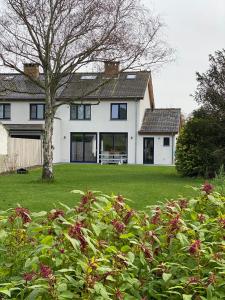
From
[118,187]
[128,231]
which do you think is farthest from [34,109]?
[128,231]

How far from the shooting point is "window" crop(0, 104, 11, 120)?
149ft

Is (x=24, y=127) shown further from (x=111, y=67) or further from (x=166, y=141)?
(x=111, y=67)

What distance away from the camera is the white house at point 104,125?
44.1 m

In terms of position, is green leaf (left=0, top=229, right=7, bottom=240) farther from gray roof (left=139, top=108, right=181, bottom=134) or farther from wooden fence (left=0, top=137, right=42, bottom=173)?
gray roof (left=139, top=108, right=181, bottom=134)

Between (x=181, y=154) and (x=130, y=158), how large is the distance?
60.9 ft

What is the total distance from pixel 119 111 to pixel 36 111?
7.06 metres

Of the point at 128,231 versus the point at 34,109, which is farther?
the point at 34,109

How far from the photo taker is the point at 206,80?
2498 centimetres

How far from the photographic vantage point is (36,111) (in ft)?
147

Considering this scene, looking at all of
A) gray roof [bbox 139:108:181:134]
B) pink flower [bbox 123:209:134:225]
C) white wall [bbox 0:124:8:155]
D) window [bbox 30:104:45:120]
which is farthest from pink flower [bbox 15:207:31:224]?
window [bbox 30:104:45:120]

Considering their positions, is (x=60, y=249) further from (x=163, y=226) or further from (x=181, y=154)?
(x=181, y=154)

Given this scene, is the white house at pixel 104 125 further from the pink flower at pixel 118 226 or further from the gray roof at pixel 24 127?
the pink flower at pixel 118 226

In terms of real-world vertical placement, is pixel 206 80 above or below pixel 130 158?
above

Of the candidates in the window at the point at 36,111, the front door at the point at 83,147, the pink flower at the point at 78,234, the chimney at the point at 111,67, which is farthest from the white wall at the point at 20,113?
the pink flower at the point at 78,234
